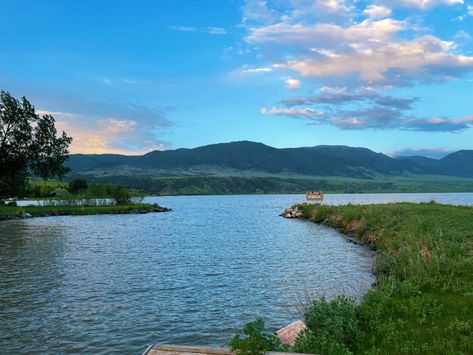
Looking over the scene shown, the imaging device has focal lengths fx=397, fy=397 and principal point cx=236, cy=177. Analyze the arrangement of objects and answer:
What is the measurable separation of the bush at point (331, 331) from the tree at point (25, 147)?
8162cm

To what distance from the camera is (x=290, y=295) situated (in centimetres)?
2158

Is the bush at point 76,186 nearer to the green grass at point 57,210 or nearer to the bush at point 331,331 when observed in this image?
the green grass at point 57,210

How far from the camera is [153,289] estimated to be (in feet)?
77.5

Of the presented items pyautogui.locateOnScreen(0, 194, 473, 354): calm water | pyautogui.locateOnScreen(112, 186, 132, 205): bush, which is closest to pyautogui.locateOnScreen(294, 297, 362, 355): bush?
pyautogui.locateOnScreen(0, 194, 473, 354): calm water

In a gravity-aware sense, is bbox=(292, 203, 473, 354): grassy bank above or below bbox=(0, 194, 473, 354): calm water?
above

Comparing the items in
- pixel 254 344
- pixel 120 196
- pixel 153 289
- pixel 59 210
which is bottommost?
pixel 153 289

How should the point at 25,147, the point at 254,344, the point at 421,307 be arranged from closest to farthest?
1. the point at 254,344
2. the point at 421,307
3. the point at 25,147

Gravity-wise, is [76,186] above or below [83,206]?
→ above

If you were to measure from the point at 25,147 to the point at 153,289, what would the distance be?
70.6 meters

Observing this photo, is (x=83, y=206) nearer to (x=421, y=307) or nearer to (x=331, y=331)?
(x=421, y=307)

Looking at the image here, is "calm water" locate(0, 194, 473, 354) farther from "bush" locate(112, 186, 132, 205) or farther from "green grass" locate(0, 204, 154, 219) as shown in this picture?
"bush" locate(112, 186, 132, 205)

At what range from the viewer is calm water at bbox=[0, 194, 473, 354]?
1591 centimetres

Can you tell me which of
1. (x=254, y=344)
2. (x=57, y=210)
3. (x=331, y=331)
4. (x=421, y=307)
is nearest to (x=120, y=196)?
(x=57, y=210)

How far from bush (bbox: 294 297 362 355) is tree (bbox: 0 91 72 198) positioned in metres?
81.6
